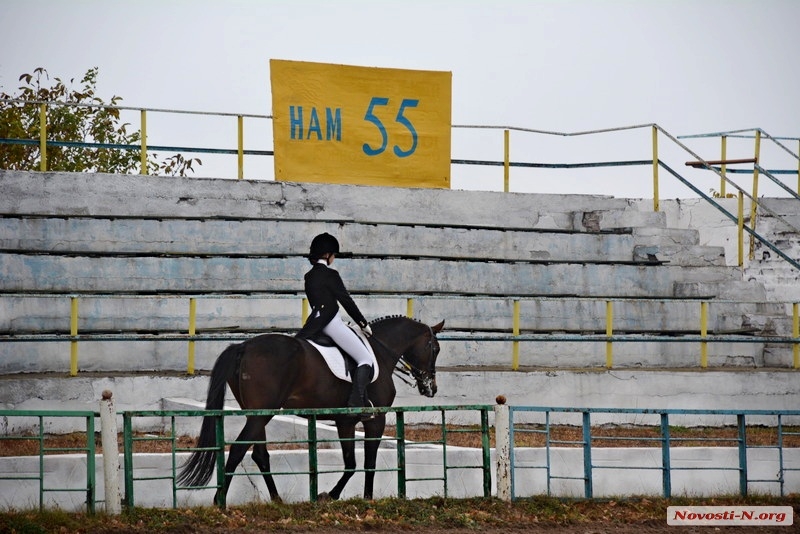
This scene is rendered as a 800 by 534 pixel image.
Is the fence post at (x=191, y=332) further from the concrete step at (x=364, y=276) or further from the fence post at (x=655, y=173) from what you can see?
the fence post at (x=655, y=173)

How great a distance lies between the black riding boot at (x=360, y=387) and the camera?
43.0 feet

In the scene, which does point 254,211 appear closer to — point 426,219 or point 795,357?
point 426,219

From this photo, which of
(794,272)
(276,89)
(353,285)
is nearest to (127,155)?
(276,89)

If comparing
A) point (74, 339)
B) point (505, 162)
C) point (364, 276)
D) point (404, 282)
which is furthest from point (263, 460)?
point (505, 162)

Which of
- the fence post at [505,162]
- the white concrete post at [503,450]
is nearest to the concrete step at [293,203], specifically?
the fence post at [505,162]

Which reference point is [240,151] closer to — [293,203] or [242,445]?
[293,203]

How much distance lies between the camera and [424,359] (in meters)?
14.2

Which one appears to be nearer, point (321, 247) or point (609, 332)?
point (321, 247)

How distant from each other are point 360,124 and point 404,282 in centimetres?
305

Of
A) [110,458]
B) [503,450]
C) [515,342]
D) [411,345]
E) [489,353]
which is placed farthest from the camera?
[489,353]

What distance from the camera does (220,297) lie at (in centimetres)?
1731

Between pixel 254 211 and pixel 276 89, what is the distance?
2110 millimetres

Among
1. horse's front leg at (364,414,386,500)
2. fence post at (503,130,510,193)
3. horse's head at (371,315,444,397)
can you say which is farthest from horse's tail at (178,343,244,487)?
fence post at (503,130,510,193)

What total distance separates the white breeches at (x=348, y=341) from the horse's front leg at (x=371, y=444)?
2.03 feet
